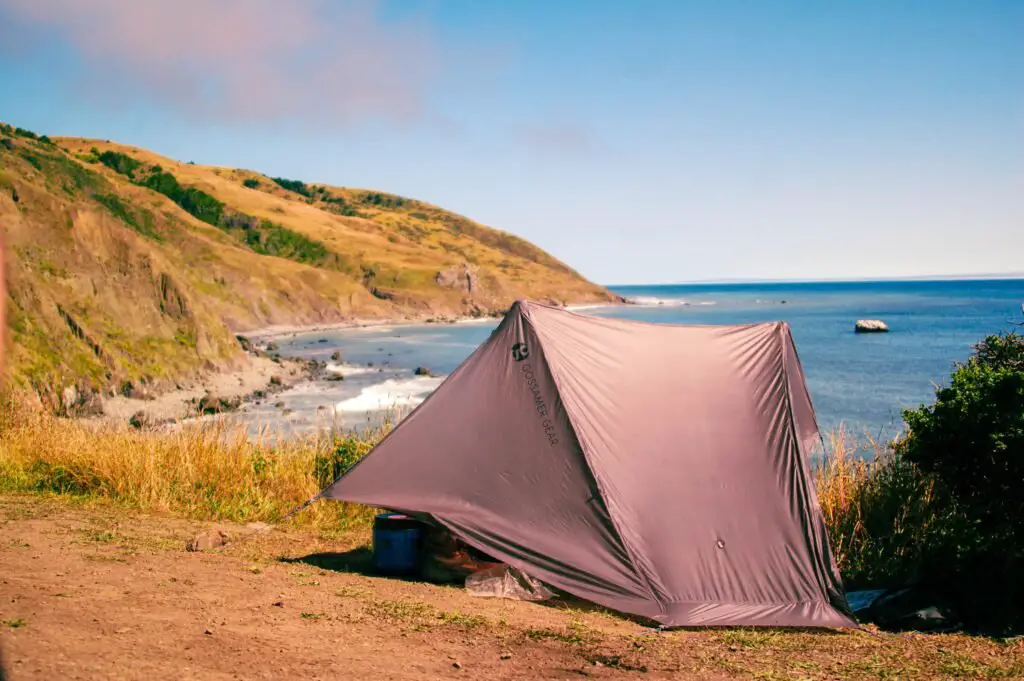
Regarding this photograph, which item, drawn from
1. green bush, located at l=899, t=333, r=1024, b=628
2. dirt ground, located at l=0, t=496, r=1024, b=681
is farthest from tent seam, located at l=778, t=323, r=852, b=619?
green bush, located at l=899, t=333, r=1024, b=628

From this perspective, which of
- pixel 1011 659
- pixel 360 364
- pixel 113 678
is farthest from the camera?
pixel 360 364

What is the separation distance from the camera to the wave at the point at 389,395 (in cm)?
3349

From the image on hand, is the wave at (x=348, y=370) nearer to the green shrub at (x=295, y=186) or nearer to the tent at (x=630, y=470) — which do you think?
the tent at (x=630, y=470)

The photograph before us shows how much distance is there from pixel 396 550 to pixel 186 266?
180 ft

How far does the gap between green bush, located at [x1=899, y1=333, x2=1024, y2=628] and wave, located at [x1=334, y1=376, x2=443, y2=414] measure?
2337 cm

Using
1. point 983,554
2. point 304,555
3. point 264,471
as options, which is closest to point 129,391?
point 264,471

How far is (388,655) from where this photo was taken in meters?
5.90

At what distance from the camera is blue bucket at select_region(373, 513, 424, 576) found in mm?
8664

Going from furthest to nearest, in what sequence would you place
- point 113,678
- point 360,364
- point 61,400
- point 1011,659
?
point 360,364
point 61,400
point 1011,659
point 113,678

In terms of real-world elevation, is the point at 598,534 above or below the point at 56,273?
below

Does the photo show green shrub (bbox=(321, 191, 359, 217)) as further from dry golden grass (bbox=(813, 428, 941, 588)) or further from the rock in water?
dry golden grass (bbox=(813, 428, 941, 588))

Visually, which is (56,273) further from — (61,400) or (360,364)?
(360,364)

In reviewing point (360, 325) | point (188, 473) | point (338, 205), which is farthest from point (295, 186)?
point (188, 473)

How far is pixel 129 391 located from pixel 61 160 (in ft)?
165
